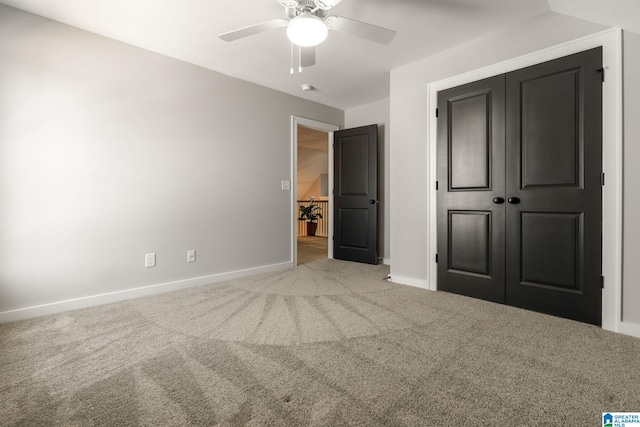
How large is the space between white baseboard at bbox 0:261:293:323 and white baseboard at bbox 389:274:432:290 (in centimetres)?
166

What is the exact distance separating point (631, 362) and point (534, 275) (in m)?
0.86

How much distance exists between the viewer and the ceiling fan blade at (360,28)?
1904 millimetres

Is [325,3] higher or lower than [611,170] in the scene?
higher

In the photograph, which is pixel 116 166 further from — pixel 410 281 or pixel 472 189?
pixel 472 189

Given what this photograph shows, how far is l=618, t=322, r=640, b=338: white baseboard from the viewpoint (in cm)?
201

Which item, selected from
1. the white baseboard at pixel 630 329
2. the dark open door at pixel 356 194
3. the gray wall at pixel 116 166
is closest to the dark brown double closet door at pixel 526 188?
the white baseboard at pixel 630 329

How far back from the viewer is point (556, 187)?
2.34 metres

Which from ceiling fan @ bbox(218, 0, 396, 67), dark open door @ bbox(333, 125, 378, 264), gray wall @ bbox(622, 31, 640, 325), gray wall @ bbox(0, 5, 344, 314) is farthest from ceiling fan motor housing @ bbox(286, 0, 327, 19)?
dark open door @ bbox(333, 125, 378, 264)

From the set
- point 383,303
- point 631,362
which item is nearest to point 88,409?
point 383,303

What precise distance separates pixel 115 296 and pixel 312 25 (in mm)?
2828

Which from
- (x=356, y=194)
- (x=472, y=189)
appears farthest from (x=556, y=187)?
(x=356, y=194)

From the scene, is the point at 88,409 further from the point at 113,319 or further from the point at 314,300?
the point at 314,300

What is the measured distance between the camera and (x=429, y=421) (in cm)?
122

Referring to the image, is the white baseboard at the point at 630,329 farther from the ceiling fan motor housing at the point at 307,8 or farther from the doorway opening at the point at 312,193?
the doorway opening at the point at 312,193
